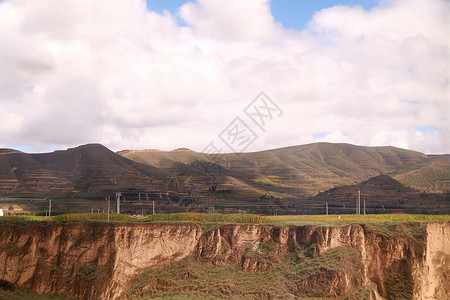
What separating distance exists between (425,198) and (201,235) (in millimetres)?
67493

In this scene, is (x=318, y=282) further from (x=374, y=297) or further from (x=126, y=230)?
(x=126, y=230)

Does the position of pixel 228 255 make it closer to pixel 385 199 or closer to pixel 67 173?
pixel 385 199

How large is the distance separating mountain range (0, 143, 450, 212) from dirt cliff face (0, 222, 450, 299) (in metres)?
45.2

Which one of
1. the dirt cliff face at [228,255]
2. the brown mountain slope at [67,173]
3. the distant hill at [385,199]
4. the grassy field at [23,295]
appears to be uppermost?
the brown mountain slope at [67,173]

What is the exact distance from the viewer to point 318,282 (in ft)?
118

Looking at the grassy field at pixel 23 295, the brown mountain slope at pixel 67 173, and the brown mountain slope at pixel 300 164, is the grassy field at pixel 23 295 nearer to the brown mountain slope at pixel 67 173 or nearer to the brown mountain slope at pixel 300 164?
the brown mountain slope at pixel 67 173

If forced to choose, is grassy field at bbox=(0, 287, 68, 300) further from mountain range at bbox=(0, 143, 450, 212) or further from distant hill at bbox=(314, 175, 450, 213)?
distant hill at bbox=(314, 175, 450, 213)

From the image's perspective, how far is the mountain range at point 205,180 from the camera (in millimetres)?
88438

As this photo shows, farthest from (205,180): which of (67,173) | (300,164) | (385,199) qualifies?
(300,164)

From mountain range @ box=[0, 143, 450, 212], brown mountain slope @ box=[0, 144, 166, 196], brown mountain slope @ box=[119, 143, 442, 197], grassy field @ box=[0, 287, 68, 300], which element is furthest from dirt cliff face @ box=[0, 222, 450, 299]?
brown mountain slope @ box=[119, 143, 442, 197]

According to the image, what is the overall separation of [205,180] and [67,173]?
3509cm

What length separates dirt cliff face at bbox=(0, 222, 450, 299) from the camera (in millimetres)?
36656

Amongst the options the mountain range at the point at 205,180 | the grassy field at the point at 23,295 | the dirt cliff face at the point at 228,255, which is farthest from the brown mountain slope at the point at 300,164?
the grassy field at the point at 23,295

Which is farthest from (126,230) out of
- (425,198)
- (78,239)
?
(425,198)
